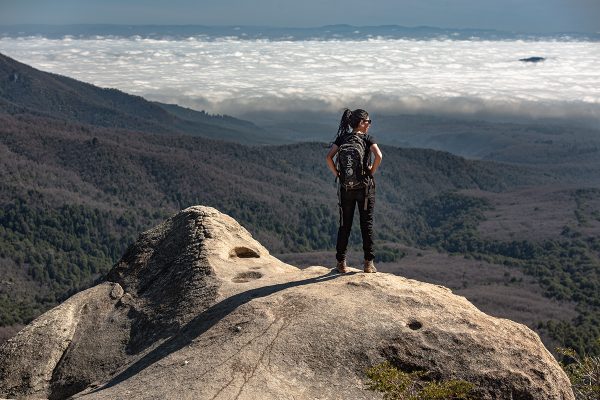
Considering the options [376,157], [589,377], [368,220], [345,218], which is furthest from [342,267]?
[589,377]

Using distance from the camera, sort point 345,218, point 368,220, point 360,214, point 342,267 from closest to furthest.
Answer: point 360,214 < point 368,220 < point 345,218 < point 342,267

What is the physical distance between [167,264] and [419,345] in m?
10.9

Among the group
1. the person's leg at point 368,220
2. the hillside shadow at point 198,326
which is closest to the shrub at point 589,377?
the person's leg at point 368,220

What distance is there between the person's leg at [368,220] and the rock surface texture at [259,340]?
783 millimetres

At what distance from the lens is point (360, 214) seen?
69.4ft

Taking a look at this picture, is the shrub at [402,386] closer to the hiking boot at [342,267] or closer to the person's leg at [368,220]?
the person's leg at [368,220]

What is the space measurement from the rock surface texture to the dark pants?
2.77 ft

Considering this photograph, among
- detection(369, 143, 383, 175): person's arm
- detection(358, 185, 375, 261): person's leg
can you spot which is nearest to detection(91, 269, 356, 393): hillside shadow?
detection(358, 185, 375, 261): person's leg

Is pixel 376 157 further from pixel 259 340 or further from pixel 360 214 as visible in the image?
pixel 259 340

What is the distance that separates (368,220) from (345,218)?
0.69m

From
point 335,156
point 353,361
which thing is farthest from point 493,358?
point 335,156

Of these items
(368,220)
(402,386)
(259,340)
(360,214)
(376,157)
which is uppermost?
(376,157)

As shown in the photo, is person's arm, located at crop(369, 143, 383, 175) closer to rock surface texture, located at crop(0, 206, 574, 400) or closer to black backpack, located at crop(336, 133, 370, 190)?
black backpack, located at crop(336, 133, 370, 190)

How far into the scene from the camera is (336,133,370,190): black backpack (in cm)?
2073
